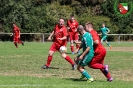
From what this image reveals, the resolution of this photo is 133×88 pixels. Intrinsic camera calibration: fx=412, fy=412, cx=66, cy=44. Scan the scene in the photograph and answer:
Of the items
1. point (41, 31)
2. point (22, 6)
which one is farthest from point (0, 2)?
point (41, 31)

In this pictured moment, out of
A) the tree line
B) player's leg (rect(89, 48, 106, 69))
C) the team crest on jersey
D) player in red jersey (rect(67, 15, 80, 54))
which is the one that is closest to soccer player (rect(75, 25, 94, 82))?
player's leg (rect(89, 48, 106, 69))

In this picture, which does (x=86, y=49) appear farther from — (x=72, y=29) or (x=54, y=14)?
(x=54, y=14)

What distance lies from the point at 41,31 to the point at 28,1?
4.21 metres

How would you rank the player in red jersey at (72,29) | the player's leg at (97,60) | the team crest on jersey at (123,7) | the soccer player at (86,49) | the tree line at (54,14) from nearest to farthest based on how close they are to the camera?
the soccer player at (86,49) < the player's leg at (97,60) < the player in red jersey at (72,29) < the tree line at (54,14) < the team crest on jersey at (123,7)

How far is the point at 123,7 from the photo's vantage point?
58.0m

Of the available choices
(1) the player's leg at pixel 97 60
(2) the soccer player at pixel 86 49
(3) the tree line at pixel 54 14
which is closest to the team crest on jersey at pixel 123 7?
(3) the tree line at pixel 54 14

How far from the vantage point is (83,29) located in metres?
12.3

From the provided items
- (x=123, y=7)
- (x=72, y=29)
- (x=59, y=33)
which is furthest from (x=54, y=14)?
(x=59, y=33)

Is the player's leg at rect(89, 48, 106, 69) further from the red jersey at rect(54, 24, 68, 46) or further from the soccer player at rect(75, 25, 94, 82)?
the red jersey at rect(54, 24, 68, 46)

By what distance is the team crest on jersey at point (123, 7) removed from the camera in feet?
185

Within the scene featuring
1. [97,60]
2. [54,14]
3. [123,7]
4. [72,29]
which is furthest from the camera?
[123,7]

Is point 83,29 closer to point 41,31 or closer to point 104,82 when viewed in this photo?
point 104,82

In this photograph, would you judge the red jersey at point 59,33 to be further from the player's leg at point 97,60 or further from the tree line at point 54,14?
the tree line at point 54,14

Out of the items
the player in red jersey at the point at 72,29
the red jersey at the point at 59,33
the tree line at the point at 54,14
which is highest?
the red jersey at the point at 59,33
